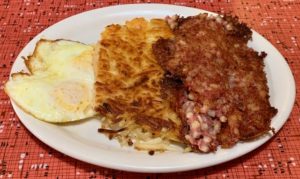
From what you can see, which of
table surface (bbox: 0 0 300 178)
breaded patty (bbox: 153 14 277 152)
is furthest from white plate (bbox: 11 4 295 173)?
table surface (bbox: 0 0 300 178)

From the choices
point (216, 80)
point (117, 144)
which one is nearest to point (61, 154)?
point (117, 144)

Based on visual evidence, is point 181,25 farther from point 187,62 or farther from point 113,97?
point 113,97

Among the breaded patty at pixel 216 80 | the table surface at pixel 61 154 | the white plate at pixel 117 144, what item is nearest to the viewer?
the white plate at pixel 117 144

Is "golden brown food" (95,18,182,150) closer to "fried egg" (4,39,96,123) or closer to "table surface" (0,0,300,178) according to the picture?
"fried egg" (4,39,96,123)

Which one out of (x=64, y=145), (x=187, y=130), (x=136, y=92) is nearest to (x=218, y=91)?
(x=187, y=130)

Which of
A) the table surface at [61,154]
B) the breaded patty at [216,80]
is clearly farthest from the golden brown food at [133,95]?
the table surface at [61,154]

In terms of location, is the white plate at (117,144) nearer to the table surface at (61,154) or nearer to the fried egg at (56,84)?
the fried egg at (56,84)

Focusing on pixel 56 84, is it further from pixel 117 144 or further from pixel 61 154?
pixel 117 144
